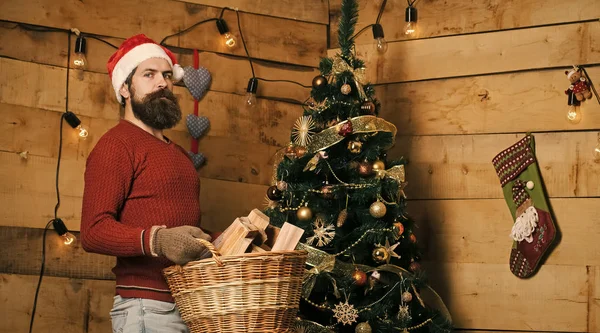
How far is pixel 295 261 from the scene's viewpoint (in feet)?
7.97

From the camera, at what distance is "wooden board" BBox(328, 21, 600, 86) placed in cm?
397

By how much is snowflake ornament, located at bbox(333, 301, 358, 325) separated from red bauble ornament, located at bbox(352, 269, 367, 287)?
0.31ft

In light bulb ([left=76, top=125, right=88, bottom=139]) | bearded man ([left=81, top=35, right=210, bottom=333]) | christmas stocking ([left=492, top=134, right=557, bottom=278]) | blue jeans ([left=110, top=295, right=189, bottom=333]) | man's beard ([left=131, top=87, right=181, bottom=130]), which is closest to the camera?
bearded man ([left=81, top=35, right=210, bottom=333])

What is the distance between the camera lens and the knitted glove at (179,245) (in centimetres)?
235

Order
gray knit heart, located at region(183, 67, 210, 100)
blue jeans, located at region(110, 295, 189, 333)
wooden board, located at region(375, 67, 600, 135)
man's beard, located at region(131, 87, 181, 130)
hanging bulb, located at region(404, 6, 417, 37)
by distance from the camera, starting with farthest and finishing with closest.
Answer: hanging bulb, located at region(404, 6, 417, 37) < gray knit heart, located at region(183, 67, 210, 100) < wooden board, located at region(375, 67, 600, 135) < man's beard, located at region(131, 87, 181, 130) < blue jeans, located at region(110, 295, 189, 333)

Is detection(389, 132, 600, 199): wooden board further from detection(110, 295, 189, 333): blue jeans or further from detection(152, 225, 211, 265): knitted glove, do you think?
detection(152, 225, 211, 265): knitted glove

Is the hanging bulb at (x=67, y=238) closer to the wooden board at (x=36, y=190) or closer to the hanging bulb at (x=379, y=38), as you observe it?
the wooden board at (x=36, y=190)

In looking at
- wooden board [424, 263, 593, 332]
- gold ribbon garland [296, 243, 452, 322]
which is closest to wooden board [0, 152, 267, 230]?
gold ribbon garland [296, 243, 452, 322]

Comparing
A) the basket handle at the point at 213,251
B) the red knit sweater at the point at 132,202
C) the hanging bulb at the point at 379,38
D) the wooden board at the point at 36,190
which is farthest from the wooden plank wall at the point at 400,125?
the basket handle at the point at 213,251

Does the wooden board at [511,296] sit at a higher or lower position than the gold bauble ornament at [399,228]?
lower

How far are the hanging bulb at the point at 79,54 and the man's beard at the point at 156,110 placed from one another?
91 centimetres

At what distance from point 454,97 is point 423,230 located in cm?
71

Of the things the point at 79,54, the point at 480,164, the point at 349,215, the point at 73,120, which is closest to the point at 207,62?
the point at 79,54

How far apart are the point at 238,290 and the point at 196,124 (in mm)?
1875
